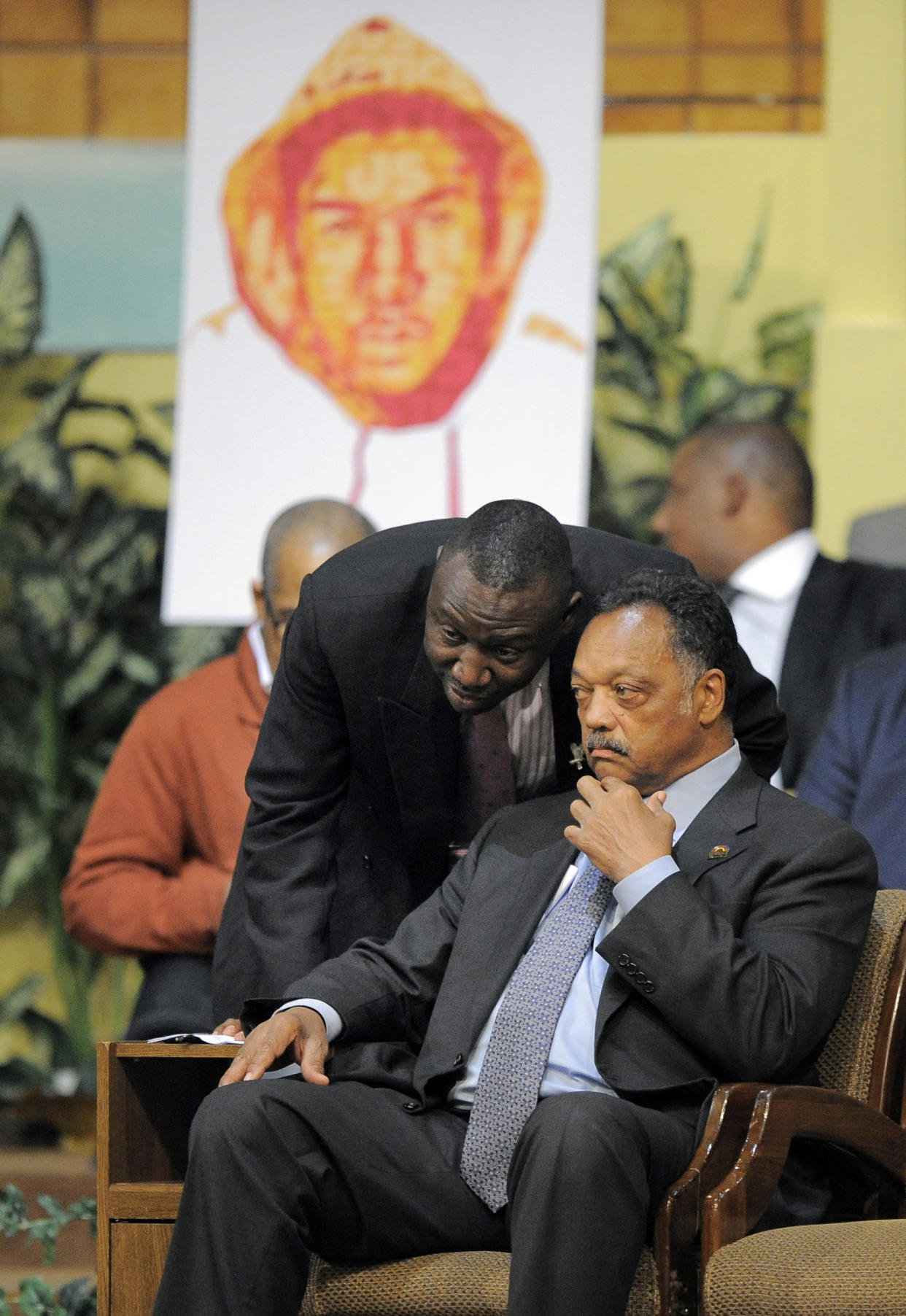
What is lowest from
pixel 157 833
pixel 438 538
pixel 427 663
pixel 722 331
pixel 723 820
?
pixel 157 833

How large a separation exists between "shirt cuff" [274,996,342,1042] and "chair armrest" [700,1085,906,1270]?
552 millimetres

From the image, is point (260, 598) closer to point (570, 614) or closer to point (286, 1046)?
point (570, 614)

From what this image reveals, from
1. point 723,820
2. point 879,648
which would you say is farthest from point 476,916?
point 879,648

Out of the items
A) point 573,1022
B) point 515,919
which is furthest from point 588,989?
point 515,919

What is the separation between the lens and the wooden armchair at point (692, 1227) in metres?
2.22

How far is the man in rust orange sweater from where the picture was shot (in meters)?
3.89

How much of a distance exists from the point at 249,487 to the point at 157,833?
1031mm

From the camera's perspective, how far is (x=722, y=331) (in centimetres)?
515

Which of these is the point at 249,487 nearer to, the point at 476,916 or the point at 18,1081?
the point at 18,1081

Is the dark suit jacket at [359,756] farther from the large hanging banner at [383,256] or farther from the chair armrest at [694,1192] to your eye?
the large hanging banner at [383,256]

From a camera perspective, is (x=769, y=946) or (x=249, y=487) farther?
(x=249, y=487)

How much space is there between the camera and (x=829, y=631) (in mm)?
4418

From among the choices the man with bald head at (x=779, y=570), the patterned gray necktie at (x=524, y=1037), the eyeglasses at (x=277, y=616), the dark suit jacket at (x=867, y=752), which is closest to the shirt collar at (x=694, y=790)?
the patterned gray necktie at (x=524, y=1037)

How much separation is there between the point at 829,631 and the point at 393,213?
1587 mm
